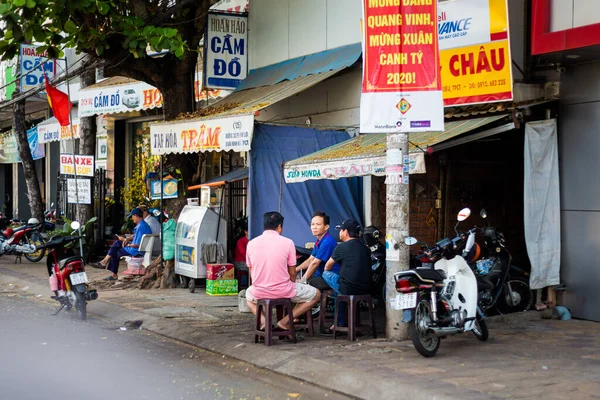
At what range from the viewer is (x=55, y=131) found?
68.2 ft

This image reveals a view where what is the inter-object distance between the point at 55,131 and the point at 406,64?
14.3 meters

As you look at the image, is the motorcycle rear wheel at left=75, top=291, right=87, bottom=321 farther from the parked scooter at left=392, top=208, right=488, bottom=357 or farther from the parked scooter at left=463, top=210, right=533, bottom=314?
the parked scooter at left=463, top=210, right=533, bottom=314

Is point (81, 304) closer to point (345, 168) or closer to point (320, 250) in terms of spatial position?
point (320, 250)

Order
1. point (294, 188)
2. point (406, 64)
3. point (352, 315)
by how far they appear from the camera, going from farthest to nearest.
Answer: point (294, 188) → point (352, 315) → point (406, 64)

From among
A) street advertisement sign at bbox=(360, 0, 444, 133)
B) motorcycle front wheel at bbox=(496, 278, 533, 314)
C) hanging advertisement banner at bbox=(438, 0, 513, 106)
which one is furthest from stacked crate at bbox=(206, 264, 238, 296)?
street advertisement sign at bbox=(360, 0, 444, 133)

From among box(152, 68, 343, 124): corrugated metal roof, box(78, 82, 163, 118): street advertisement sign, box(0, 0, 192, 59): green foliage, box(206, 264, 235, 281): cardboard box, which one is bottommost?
box(206, 264, 235, 281): cardboard box

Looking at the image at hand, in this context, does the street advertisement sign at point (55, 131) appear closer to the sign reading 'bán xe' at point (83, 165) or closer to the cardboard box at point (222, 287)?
the sign reading 'bán xe' at point (83, 165)

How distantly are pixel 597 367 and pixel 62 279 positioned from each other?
699 centimetres

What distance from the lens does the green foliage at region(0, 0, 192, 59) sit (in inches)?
472

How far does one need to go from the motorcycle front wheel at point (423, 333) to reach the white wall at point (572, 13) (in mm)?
3971

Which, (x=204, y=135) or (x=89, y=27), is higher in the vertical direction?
(x=89, y=27)

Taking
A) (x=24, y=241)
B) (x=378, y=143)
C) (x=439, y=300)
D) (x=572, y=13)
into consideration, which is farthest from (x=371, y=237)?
(x=24, y=241)

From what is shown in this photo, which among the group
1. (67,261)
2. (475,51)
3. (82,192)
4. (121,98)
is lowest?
(67,261)

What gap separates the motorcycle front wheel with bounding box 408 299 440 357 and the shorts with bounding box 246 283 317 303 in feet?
5.03
